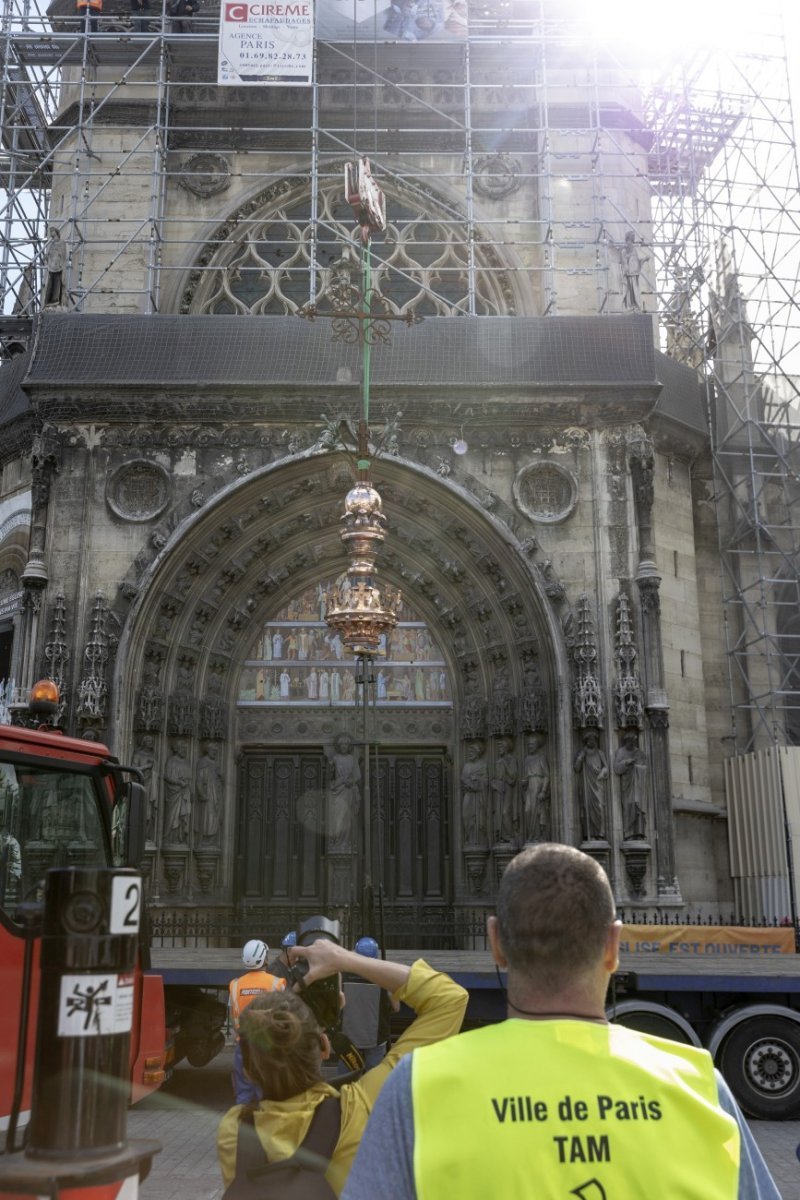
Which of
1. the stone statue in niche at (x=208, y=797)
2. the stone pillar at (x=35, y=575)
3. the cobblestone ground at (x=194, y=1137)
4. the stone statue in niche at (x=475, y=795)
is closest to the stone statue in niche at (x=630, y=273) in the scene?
the stone statue in niche at (x=475, y=795)

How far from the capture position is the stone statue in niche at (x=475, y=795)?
55.5 feet

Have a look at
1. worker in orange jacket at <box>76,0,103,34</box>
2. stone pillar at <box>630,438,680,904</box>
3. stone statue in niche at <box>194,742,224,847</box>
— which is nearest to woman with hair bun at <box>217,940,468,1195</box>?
stone pillar at <box>630,438,680,904</box>

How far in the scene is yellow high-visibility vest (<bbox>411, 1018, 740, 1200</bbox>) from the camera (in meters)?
1.81

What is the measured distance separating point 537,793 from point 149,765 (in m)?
5.52

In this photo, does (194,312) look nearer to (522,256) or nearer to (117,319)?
(117,319)

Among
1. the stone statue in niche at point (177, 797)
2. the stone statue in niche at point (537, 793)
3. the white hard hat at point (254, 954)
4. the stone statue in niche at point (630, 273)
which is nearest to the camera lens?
the white hard hat at point (254, 954)

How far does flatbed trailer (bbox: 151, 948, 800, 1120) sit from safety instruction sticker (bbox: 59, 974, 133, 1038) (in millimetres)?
7782

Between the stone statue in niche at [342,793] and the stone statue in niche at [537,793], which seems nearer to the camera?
the stone statue in niche at [537,793]

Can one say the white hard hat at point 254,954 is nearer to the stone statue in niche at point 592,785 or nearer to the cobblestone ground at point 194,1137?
the cobblestone ground at point 194,1137

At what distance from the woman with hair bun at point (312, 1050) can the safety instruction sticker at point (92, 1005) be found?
0.49 metres

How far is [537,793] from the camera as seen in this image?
16203 mm

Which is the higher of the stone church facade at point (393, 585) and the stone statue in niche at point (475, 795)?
the stone church facade at point (393, 585)

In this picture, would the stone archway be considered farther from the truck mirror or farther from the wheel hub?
the truck mirror

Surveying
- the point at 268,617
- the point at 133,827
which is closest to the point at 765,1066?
the point at 133,827
